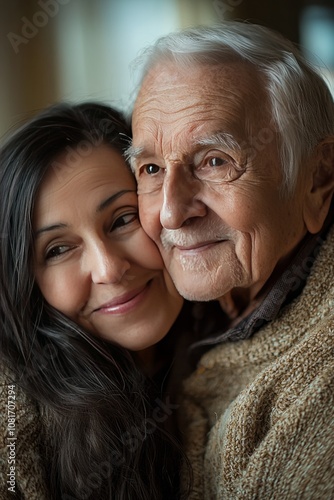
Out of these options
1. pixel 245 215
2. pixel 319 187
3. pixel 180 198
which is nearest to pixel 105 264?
pixel 180 198

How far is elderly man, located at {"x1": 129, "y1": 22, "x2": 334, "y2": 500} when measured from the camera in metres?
1.36

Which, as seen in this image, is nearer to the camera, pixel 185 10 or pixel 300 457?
pixel 300 457

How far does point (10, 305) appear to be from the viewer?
154 cm

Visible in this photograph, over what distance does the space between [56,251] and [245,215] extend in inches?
19.1

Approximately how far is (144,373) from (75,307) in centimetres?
26

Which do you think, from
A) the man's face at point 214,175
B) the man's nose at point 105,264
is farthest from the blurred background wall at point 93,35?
the man's nose at point 105,264

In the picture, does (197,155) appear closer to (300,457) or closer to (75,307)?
(75,307)

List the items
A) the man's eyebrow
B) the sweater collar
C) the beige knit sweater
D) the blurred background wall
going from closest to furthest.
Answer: the beige knit sweater
the man's eyebrow
the sweater collar
the blurred background wall

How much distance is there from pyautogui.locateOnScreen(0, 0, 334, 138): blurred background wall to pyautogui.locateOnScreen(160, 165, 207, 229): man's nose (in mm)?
694

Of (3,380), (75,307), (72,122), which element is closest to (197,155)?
(72,122)

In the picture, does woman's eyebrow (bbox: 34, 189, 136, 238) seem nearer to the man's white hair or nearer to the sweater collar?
the man's white hair

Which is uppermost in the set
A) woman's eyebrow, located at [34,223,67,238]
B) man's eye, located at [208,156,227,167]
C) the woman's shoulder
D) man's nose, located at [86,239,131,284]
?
man's eye, located at [208,156,227,167]

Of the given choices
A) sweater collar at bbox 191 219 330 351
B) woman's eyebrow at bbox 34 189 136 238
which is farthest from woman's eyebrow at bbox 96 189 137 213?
sweater collar at bbox 191 219 330 351

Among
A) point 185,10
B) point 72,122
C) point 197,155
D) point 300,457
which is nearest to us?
point 300,457
